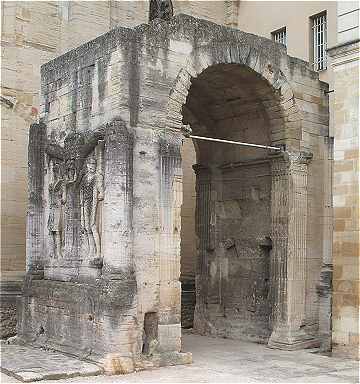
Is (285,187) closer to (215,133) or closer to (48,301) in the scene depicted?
(215,133)

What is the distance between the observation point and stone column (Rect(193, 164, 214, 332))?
1391 cm

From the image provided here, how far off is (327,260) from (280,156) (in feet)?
7.16

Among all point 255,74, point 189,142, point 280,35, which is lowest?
point 189,142

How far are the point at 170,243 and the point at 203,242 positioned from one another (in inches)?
137

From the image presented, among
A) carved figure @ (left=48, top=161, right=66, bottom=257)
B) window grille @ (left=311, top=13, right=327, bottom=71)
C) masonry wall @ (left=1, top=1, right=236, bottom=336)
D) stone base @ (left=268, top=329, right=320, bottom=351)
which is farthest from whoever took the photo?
window grille @ (left=311, top=13, right=327, bottom=71)

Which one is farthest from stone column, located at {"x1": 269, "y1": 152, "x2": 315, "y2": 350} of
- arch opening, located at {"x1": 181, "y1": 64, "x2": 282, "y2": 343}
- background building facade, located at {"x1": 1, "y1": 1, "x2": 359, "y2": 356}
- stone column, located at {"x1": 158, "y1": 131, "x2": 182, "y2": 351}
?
stone column, located at {"x1": 158, "y1": 131, "x2": 182, "y2": 351}

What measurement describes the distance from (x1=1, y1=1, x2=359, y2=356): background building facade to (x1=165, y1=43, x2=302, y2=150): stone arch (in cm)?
88

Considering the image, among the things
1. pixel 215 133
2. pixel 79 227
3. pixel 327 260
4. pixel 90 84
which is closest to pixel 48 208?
pixel 79 227

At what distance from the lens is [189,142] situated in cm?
1730

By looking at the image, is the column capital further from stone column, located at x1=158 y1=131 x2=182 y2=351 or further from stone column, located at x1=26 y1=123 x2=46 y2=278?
stone column, located at x1=26 y1=123 x2=46 y2=278

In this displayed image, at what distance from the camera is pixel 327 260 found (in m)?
12.7

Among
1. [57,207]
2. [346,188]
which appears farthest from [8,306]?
[346,188]

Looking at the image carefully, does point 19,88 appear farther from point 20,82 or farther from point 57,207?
point 57,207

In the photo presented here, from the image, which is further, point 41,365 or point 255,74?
point 255,74
